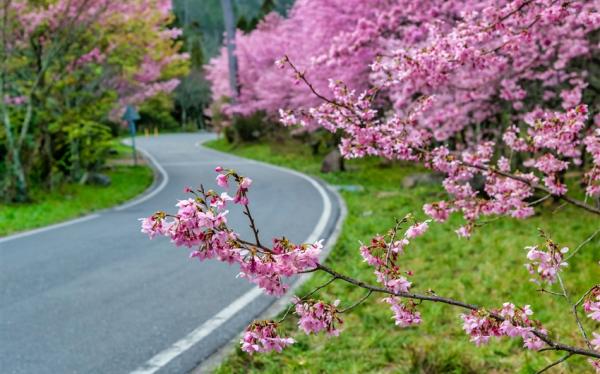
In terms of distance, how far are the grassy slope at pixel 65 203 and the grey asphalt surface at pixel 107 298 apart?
1.03 m

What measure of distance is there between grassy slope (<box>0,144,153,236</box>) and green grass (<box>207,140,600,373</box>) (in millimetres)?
6166

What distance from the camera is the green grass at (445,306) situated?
4.55 meters

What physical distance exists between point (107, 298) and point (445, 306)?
3.55 meters

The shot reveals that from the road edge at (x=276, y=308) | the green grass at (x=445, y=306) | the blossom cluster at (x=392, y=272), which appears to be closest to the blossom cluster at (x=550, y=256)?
the blossom cluster at (x=392, y=272)

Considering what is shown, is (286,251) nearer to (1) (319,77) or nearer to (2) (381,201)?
(2) (381,201)

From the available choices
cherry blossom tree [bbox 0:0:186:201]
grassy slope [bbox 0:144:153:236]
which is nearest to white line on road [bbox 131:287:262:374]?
grassy slope [bbox 0:144:153:236]

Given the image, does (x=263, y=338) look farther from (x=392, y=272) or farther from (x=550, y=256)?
(x=550, y=256)

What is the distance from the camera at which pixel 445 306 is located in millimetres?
5973

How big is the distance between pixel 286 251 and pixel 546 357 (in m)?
3.23

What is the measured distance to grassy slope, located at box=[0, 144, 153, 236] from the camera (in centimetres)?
1201

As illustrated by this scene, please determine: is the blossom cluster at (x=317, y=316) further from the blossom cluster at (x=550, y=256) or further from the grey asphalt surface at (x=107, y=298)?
the grey asphalt surface at (x=107, y=298)

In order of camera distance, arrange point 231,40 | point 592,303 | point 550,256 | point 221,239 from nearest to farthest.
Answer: point 221,239 < point 592,303 < point 550,256 < point 231,40

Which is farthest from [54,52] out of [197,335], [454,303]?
[454,303]

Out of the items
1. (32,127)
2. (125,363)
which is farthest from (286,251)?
(32,127)
